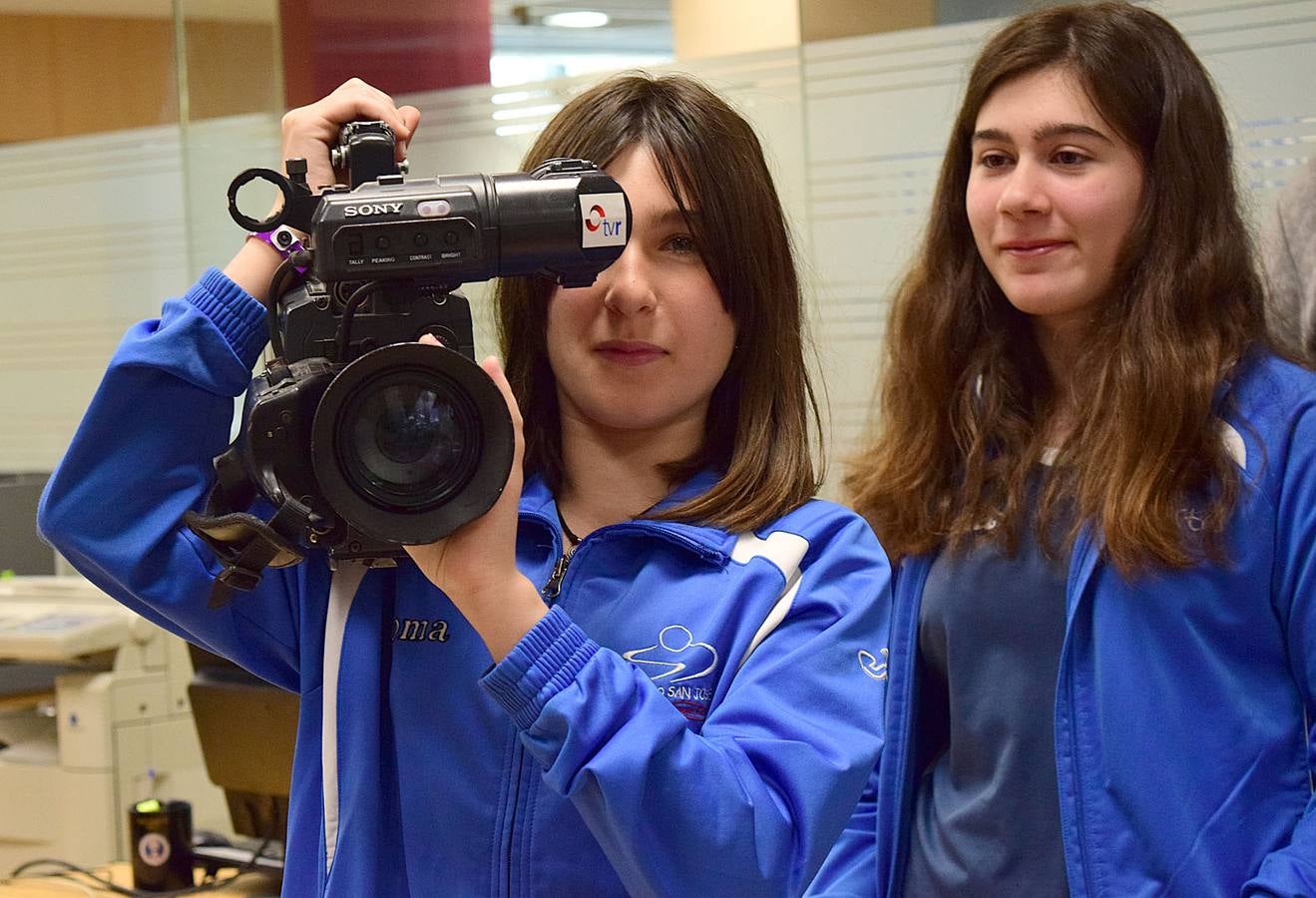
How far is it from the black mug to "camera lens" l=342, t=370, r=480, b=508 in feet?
4.48

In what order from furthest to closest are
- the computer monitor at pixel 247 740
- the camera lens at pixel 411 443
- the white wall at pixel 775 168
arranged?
the white wall at pixel 775 168
the computer monitor at pixel 247 740
the camera lens at pixel 411 443

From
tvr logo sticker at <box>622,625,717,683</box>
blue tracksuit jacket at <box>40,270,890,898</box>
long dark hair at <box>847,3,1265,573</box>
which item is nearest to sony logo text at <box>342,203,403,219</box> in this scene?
blue tracksuit jacket at <box>40,270,890,898</box>

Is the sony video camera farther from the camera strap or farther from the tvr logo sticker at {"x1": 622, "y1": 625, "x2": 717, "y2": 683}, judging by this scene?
the tvr logo sticker at {"x1": 622, "y1": 625, "x2": 717, "y2": 683}

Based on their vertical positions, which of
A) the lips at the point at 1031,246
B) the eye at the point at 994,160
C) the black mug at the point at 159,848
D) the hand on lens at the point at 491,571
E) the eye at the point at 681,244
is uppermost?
the eye at the point at 994,160

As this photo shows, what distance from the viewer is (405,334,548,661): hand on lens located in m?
0.95

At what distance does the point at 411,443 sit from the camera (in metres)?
0.94

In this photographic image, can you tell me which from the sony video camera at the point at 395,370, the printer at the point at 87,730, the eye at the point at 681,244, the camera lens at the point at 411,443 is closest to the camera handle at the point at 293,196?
the sony video camera at the point at 395,370

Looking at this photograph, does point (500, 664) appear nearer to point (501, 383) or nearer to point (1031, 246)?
point (501, 383)

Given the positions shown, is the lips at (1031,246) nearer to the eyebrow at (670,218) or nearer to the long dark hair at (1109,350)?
the long dark hair at (1109,350)

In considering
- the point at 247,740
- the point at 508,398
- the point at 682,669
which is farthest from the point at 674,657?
the point at 247,740

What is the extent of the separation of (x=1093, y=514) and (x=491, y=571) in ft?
2.58

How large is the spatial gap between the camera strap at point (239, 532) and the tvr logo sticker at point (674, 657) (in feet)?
0.83

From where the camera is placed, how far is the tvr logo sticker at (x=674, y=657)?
1.05 metres

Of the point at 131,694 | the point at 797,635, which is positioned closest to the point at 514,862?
the point at 797,635
